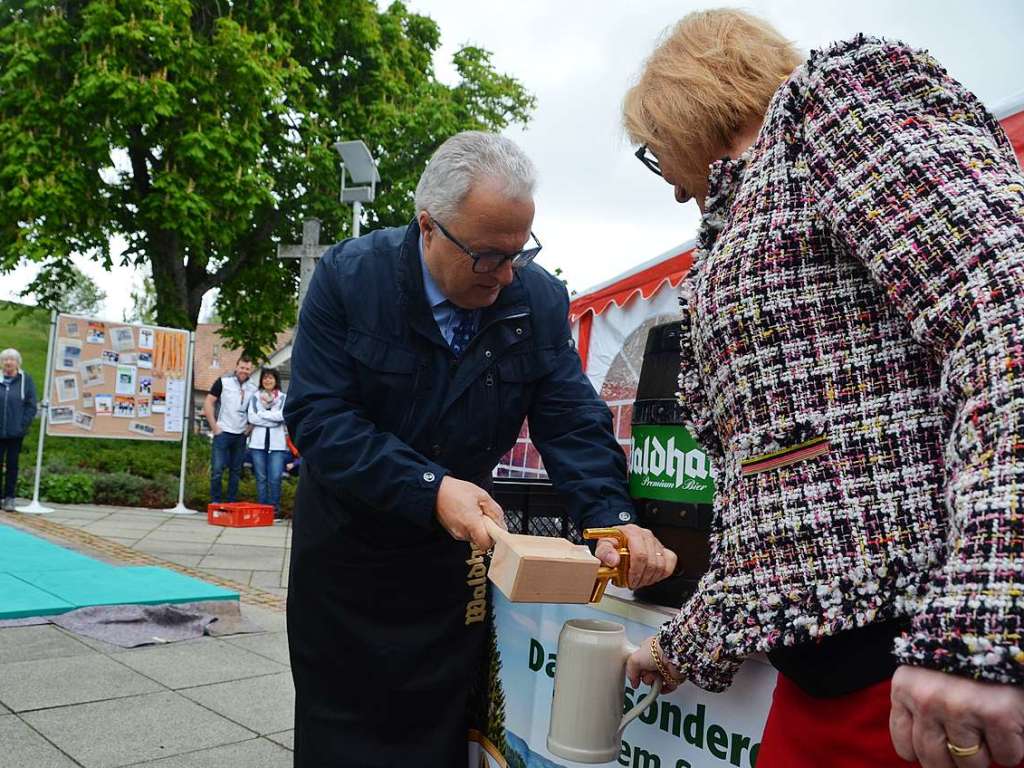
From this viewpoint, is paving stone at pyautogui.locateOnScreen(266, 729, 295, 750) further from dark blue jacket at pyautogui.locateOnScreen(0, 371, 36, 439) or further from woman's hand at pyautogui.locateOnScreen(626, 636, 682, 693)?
dark blue jacket at pyautogui.locateOnScreen(0, 371, 36, 439)

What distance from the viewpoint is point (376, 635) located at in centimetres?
205

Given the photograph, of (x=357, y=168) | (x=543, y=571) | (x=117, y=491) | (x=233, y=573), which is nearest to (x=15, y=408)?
(x=117, y=491)

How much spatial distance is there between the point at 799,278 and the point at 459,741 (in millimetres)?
1589

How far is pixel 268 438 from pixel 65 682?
6419 millimetres

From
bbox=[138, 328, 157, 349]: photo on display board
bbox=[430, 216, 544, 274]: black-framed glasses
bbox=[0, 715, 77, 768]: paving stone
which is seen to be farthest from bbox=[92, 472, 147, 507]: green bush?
bbox=[430, 216, 544, 274]: black-framed glasses

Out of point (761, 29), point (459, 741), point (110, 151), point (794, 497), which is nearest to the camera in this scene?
point (794, 497)

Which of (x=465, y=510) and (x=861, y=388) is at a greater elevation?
(x=861, y=388)

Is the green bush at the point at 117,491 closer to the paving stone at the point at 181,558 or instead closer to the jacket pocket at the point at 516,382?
the paving stone at the point at 181,558

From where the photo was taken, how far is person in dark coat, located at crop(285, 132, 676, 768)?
1.90 m

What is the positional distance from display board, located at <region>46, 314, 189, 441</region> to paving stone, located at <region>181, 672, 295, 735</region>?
21.7 ft

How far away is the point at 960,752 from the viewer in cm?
77

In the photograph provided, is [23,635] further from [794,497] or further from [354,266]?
[794,497]

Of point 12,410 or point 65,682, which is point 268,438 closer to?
point 12,410

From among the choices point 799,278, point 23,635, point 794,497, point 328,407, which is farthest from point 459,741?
point 23,635
